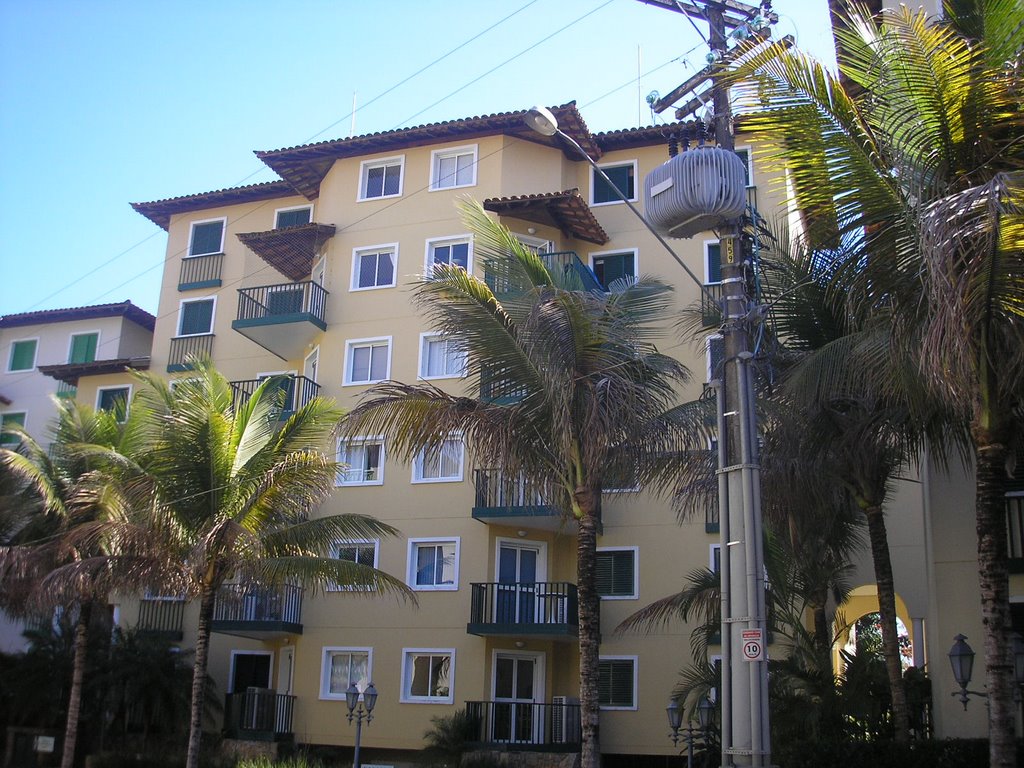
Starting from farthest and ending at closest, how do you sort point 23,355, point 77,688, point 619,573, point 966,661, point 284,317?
point 23,355 → point 284,317 → point 619,573 → point 77,688 → point 966,661

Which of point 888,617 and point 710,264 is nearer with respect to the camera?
point 888,617

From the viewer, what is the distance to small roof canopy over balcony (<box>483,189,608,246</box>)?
100ft

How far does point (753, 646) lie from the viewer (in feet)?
33.7

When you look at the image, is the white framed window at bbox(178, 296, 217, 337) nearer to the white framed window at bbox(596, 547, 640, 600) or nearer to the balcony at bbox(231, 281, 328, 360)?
the balcony at bbox(231, 281, 328, 360)

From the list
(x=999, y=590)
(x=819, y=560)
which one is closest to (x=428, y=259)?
(x=819, y=560)

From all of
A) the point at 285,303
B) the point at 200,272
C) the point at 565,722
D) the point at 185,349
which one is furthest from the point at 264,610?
the point at 200,272

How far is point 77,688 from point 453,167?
1746 centimetres

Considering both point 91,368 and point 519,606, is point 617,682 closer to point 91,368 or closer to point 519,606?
point 519,606

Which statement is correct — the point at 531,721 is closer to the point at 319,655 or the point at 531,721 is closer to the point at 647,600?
the point at 647,600

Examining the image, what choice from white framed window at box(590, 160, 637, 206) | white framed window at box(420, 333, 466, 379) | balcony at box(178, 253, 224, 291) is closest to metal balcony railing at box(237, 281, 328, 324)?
balcony at box(178, 253, 224, 291)

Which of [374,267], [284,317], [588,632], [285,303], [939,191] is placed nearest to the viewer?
[939,191]

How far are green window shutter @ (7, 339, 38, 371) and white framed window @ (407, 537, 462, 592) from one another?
851 inches

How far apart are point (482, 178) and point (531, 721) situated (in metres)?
15.2

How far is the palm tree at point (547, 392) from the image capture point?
16.6 m
